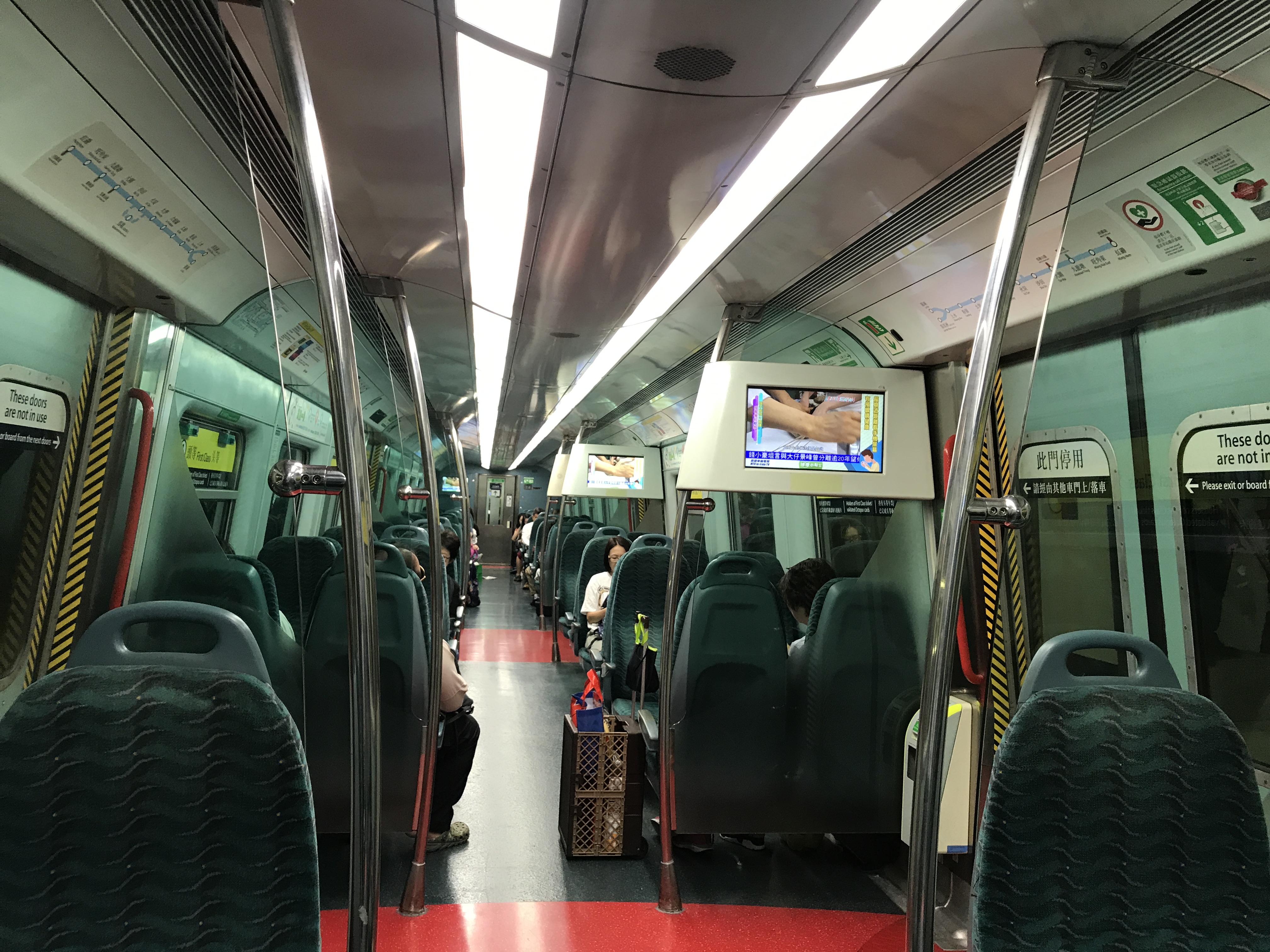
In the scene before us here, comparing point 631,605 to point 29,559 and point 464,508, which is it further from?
point 29,559

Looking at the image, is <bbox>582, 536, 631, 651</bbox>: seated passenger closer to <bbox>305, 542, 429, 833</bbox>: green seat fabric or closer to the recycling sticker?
<bbox>305, 542, 429, 833</bbox>: green seat fabric

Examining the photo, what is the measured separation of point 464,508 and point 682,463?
17.3ft

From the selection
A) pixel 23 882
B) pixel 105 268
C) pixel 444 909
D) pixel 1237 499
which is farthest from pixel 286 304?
pixel 444 909

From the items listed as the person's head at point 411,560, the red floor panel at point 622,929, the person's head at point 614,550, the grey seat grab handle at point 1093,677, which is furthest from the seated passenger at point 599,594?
the grey seat grab handle at point 1093,677

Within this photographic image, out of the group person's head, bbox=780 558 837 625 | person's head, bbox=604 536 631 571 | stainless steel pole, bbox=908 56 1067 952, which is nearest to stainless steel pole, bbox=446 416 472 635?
person's head, bbox=604 536 631 571

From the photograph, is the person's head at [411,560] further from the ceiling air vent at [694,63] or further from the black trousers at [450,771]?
the ceiling air vent at [694,63]

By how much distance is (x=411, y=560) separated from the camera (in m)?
3.94

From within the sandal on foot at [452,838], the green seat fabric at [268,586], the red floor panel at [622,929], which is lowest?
the red floor panel at [622,929]

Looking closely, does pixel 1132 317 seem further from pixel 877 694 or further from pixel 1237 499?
pixel 877 694

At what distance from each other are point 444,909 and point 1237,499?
3374 mm

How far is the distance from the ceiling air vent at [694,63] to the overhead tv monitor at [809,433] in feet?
4.93

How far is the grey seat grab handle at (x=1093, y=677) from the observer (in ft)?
5.74

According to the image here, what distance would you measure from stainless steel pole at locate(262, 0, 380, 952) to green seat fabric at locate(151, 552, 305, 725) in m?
0.15

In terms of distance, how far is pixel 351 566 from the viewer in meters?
1.89
